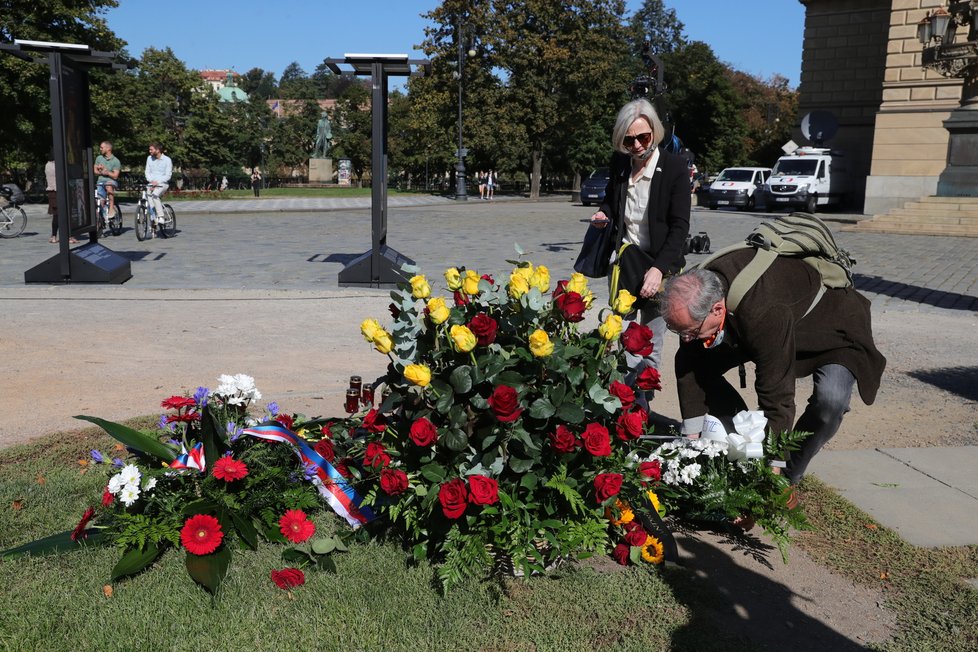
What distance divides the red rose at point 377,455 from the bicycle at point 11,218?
16.7m

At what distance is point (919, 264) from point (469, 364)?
1339cm

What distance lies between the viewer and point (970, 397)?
20.6ft

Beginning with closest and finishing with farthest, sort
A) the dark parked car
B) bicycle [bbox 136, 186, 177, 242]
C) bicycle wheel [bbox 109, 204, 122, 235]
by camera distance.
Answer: bicycle [bbox 136, 186, 177, 242], bicycle wheel [bbox 109, 204, 122, 235], the dark parked car

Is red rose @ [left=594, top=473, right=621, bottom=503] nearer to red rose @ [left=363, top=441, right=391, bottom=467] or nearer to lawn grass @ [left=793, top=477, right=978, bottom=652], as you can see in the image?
red rose @ [left=363, top=441, right=391, bottom=467]

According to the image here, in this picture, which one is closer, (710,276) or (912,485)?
(710,276)

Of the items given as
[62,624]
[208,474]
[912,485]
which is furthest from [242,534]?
[912,485]

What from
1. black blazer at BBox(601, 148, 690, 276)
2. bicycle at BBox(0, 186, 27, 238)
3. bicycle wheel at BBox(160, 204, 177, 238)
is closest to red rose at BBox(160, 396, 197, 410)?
black blazer at BBox(601, 148, 690, 276)

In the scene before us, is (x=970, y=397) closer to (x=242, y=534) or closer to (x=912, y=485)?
(x=912, y=485)

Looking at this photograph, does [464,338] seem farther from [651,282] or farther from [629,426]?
[651,282]

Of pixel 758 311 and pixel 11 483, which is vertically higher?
pixel 758 311

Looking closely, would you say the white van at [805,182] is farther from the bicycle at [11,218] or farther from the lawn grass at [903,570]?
the lawn grass at [903,570]

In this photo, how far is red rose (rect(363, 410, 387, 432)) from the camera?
347 cm

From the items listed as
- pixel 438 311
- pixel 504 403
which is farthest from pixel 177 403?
pixel 504 403

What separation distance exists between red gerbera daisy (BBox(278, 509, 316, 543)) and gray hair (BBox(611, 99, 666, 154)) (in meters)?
2.47
